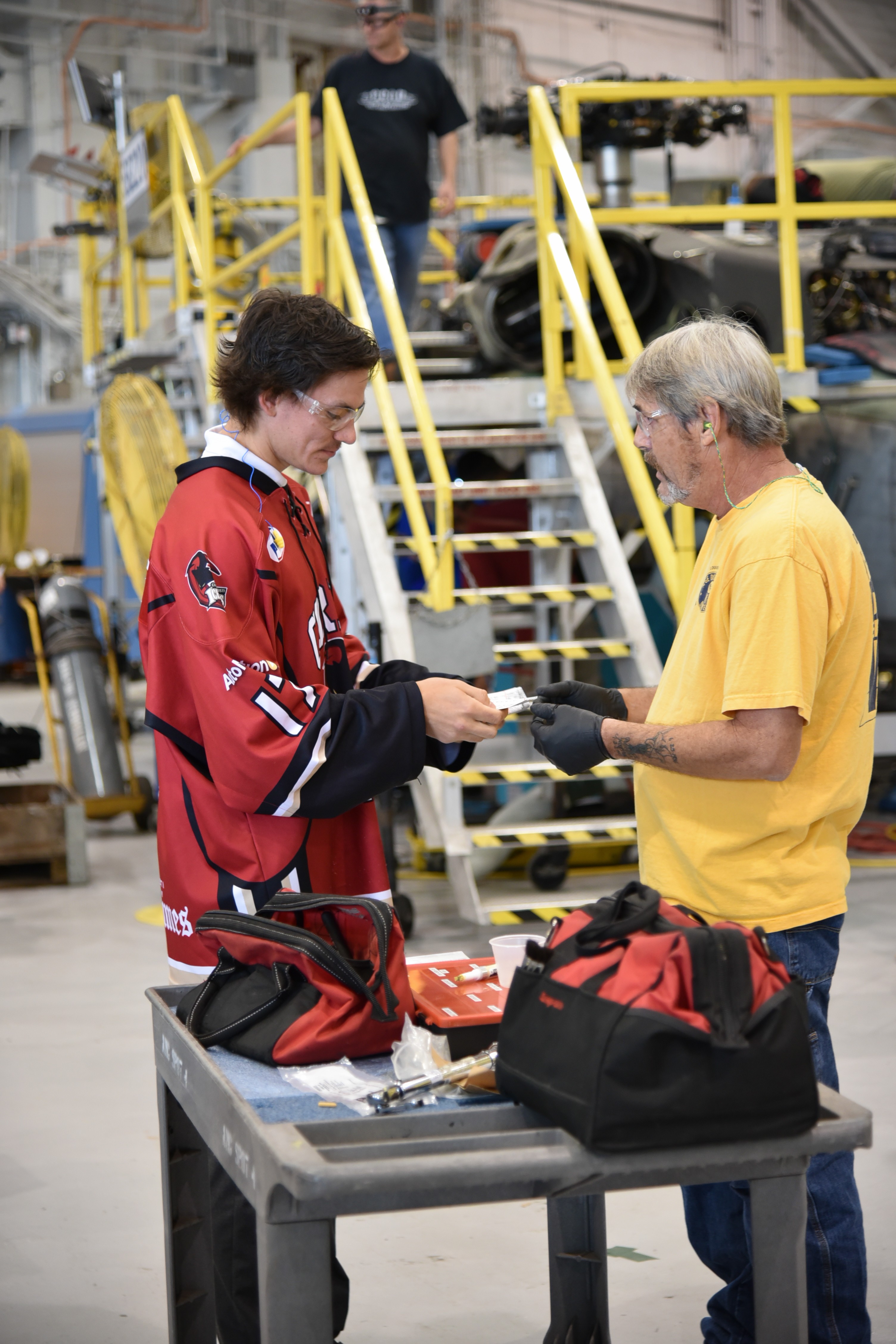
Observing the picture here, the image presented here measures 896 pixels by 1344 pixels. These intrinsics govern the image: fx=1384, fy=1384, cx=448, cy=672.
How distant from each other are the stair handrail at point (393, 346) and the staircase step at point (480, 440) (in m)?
0.12

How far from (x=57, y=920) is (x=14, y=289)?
1468 centimetres

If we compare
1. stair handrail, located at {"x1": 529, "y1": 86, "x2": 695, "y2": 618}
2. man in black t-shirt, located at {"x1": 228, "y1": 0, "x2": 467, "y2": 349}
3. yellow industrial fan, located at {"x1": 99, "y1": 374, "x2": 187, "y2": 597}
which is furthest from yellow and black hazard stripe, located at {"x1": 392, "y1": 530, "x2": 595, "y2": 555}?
yellow industrial fan, located at {"x1": 99, "y1": 374, "x2": 187, "y2": 597}

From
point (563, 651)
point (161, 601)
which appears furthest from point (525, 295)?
A: point (161, 601)

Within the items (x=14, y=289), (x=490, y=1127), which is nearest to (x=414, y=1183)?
(x=490, y=1127)

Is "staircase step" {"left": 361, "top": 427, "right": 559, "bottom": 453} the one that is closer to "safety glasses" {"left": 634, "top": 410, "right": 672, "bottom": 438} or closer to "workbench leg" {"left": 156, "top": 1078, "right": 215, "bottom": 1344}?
"safety glasses" {"left": 634, "top": 410, "right": 672, "bottom": 438}

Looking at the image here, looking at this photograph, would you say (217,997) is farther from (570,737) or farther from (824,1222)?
(824,1222)

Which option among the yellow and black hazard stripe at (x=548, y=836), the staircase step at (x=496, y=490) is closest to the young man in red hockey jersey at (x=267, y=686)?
the yellow and black hazard stripe at (x=548, y=836)

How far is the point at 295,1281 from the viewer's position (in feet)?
5.36

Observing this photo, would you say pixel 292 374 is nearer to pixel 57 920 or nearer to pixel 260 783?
pixel 260 783

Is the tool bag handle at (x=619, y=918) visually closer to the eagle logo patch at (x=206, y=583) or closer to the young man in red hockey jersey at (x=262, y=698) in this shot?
the young man in red hockey jersey at (x=262, y=698)

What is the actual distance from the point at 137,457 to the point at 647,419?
5.68m

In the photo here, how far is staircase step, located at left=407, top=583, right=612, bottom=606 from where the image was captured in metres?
5.68

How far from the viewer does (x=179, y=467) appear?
2379 mm

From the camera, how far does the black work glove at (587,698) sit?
2.72 metres
